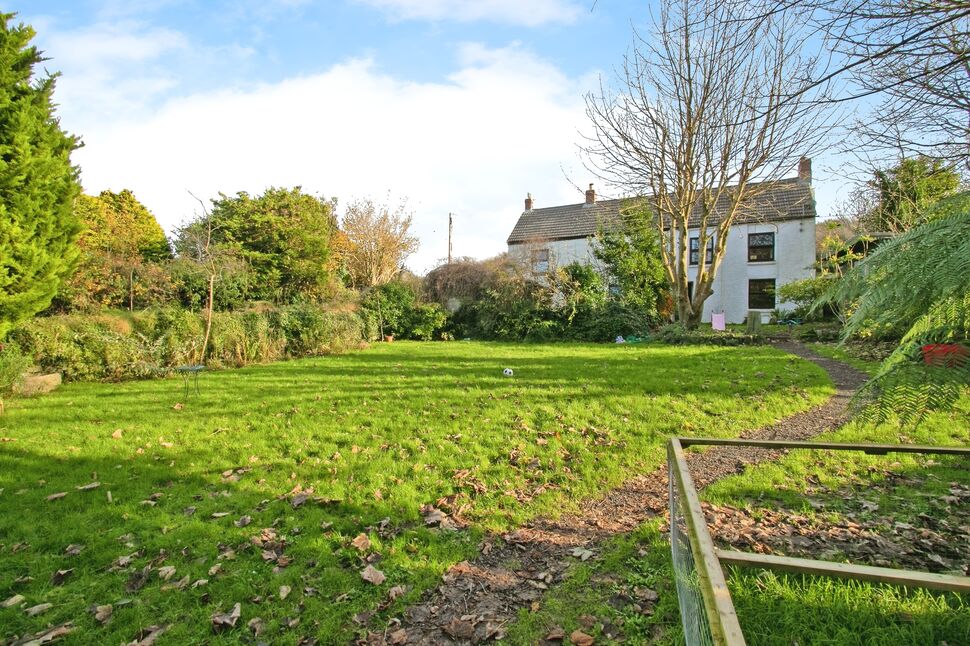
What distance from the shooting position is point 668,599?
265 cm

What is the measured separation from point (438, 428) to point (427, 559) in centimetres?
272

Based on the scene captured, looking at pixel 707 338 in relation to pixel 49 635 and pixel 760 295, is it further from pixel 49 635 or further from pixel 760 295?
pixel 49 635

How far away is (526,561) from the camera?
3152mm

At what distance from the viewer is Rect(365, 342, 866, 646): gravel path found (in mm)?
2527

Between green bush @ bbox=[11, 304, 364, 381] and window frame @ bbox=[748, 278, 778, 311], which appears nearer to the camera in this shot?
green bush @ bbox=[11, 304, 364, 381]

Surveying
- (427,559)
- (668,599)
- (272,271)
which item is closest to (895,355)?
(668,599)

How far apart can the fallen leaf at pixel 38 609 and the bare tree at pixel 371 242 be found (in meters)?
20.7

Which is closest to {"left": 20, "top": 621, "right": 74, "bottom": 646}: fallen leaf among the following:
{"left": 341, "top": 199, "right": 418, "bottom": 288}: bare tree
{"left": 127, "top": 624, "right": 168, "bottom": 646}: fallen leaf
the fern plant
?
{"left": 127, "top": 624, "right": 168, "bottom": 646}: fallen leaf

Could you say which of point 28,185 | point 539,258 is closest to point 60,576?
point 28,185

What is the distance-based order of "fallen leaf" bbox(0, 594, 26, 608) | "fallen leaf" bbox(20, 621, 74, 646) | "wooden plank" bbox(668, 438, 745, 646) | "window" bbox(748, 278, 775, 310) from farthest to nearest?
"window" bbox(748, 278, 775, 310) < "fallen leaf" bbox(0, 594, 26, 608) < "fallen leaf" bbox(20, 621, 74, 646) < "wooden plank" bbox(668, 438, 745, 646)

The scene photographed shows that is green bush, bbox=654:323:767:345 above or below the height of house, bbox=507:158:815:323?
below

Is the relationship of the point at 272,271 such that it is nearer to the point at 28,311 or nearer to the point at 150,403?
the point at 28,311

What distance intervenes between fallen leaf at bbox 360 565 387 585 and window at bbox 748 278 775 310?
2630 cm

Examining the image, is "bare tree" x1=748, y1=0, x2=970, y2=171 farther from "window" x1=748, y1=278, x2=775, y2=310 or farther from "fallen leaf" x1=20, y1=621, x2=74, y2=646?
"window" x1=748, y1=278, x2=775, y2=310
